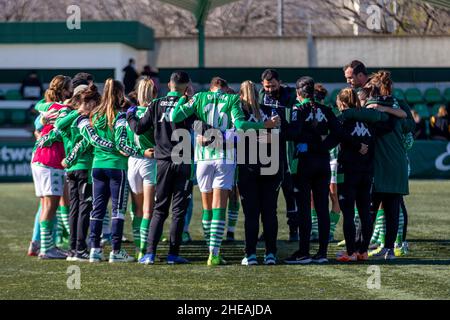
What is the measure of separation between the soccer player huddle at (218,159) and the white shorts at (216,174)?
13 mm

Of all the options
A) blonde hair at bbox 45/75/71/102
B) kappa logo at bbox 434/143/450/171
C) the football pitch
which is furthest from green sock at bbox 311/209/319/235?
kappa logo at bbox 434/143/450/171

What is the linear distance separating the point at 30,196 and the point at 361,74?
10701mm

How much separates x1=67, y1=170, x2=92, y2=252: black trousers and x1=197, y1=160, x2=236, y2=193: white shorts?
1291 millimetres

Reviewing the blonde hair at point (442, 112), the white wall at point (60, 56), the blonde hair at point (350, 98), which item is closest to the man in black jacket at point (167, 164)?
the blonde hair at point (350, 98)

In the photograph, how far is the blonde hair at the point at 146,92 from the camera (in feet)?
36.7

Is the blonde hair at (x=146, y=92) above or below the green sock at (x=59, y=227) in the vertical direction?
above

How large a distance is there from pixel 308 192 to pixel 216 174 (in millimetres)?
972

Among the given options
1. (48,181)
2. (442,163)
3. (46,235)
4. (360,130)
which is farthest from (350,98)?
(442,163)

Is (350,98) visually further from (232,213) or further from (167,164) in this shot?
(232,213)

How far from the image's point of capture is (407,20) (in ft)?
144

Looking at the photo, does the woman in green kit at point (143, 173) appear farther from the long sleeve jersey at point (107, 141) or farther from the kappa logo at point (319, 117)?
the kappa logo at point (319, 117)

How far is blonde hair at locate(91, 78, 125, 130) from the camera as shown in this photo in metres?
11.1
